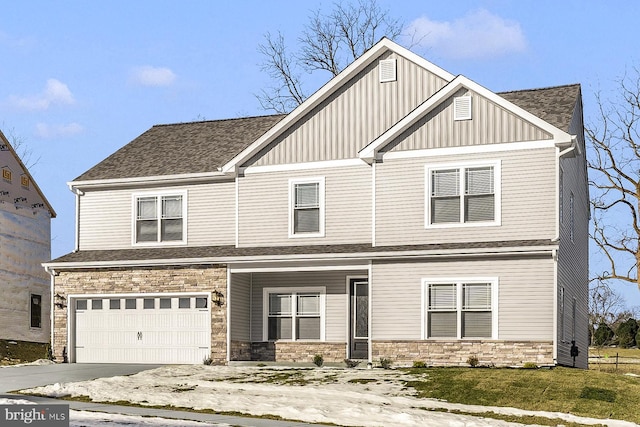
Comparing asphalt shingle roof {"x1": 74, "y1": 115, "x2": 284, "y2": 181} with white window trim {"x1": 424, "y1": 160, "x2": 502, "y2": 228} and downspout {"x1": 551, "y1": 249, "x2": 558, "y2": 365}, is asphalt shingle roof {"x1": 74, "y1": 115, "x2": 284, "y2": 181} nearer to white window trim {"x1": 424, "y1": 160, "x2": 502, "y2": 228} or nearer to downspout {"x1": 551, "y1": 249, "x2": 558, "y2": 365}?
white window trim {"x1": 424, "y1": 160, "x2": 502, "y2": 228}

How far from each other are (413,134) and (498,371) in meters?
7.27

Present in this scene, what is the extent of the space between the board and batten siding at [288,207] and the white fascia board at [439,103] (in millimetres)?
1249

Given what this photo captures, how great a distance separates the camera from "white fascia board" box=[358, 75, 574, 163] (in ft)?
83.6

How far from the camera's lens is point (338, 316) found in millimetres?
29141

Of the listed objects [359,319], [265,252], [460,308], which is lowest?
[359,319]

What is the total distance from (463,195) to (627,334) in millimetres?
51559

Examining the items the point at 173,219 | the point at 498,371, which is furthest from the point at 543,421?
the point at 173,219

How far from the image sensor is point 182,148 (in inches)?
1313

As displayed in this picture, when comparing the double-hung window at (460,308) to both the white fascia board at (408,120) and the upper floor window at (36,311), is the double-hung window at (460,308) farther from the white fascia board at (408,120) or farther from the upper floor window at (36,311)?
the upper floor window at (36,311)

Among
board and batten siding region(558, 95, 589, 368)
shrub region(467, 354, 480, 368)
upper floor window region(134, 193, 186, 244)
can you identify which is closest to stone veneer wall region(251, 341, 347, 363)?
upper floor window region(134, 193, 186, 244)

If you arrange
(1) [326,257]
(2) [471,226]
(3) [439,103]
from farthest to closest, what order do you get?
(1) [326,257]
(3) [439,103]
(2) [471,226]

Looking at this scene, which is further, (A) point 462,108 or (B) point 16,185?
(B) point 16,185

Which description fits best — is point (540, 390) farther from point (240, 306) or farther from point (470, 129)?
point (240, 306)

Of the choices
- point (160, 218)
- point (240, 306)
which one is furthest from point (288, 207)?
point (160, 218)
